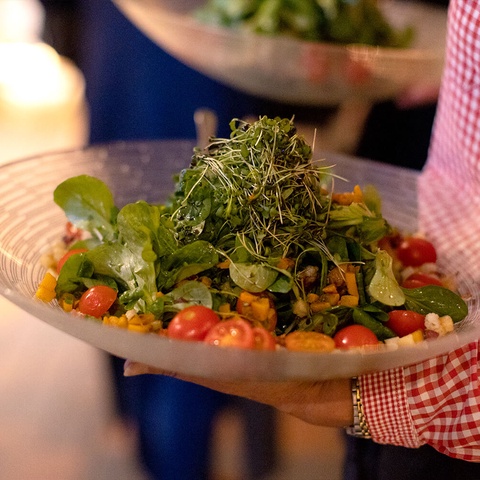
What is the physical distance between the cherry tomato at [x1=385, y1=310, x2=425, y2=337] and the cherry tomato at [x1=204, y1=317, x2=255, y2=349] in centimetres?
25

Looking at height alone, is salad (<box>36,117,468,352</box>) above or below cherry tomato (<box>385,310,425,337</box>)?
above

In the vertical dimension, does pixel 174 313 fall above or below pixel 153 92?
above

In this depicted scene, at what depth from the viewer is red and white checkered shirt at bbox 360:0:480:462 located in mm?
946

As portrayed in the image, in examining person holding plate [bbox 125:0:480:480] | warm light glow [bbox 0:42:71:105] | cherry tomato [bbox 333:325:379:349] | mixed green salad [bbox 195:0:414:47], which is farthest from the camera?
warm light glow [bbox 0:42:71:105]

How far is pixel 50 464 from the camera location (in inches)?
63.9

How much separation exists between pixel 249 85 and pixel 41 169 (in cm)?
72

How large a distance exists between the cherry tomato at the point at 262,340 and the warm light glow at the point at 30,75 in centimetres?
388

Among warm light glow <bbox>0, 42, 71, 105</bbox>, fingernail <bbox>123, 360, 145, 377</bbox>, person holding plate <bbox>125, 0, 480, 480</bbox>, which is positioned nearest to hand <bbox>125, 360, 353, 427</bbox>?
person holding plate <bbox>125, 0, 480, 480</bbox>

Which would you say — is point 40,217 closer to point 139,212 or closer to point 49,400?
point 139,212

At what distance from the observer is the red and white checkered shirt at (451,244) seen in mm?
946

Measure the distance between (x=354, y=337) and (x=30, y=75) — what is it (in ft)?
14.1

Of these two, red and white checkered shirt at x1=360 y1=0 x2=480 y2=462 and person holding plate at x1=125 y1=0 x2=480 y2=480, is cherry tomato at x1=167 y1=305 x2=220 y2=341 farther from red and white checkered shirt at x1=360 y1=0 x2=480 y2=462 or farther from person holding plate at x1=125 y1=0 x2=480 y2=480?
red and white checkered shirt at x1=360 y1=0 x2=480 y2=462

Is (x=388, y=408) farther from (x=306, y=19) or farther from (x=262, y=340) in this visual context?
(x=306, y=19)

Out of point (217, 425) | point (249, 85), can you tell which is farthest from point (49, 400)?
point (249, 85)
